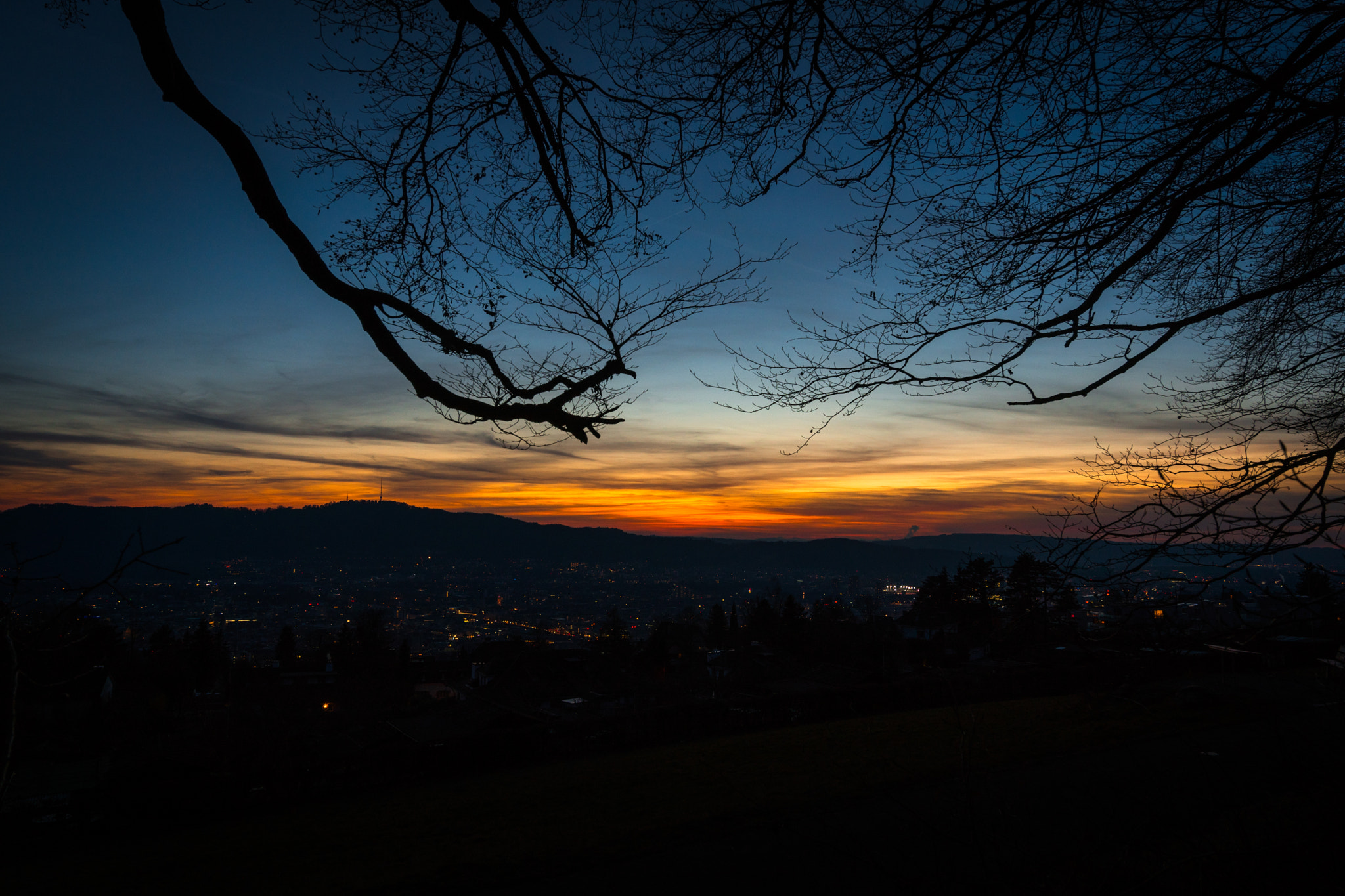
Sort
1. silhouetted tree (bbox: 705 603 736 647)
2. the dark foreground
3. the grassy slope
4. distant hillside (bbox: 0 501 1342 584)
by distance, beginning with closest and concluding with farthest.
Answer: the dark foreground
the grassy slope
silhouetted tree (bbox: 705 603 736 647)
distant hillside (bbox: 0 501 1342 584)

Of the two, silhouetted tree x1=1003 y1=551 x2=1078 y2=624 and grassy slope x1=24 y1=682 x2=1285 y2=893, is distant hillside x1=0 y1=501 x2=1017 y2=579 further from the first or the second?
silhouetted tree x1=1003 y1=551 x2=1078 y2=624

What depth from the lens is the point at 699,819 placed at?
27.2 ft

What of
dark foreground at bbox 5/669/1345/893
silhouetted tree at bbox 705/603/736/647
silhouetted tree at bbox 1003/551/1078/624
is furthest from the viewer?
silhouetted tree at bbox 705/603/736/647

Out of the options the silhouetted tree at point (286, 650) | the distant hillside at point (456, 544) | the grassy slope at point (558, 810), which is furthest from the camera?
the distant hillside at point (456, 544)

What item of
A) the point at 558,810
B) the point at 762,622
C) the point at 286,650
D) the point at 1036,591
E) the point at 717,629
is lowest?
the point at 286,650

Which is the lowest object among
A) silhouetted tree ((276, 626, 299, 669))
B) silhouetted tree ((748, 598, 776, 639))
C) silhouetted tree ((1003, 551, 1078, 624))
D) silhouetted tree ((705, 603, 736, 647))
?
silhouetted tree ((276, 626, 299, 669))

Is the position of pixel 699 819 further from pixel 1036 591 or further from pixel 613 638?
pixel 613 638

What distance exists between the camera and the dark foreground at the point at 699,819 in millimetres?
4867

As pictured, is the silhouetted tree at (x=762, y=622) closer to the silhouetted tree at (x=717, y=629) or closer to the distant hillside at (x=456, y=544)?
the silhouetted tree at (x=717, y=629)

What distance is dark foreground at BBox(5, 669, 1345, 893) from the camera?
4.87 m

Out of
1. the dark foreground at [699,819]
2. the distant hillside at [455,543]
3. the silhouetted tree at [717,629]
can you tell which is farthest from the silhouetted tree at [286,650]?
the distant hillside at [455,543]

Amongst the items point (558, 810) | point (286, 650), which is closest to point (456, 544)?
point (286, 650)

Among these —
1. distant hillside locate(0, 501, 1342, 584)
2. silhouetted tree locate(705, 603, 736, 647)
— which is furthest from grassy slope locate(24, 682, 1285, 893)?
distant hillside locate(0, 501, 1342, 584)

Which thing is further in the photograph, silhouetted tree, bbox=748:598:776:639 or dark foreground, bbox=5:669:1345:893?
silhouetted tree, bbox=748:598:776:639
